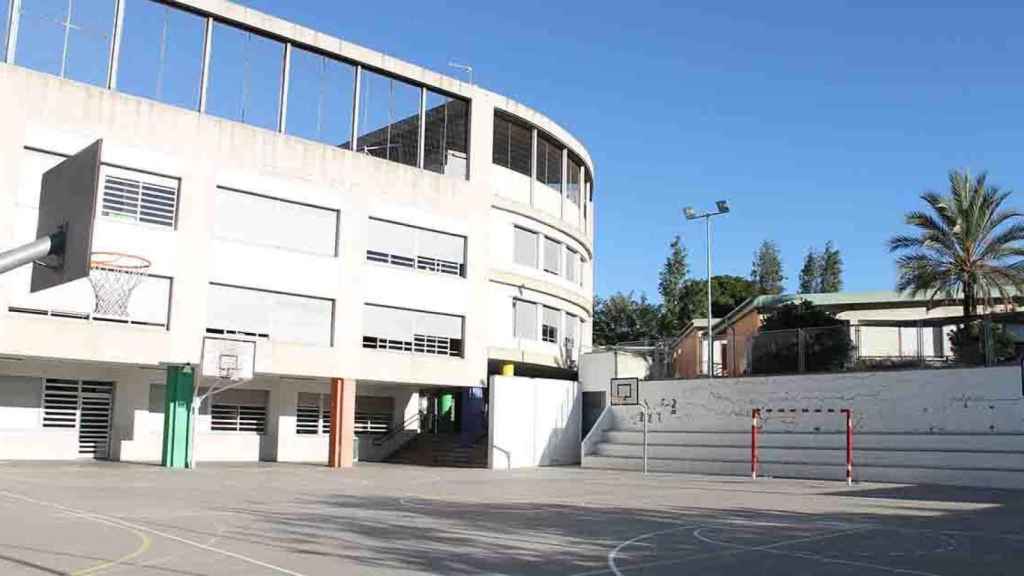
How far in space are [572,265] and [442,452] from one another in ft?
40.4

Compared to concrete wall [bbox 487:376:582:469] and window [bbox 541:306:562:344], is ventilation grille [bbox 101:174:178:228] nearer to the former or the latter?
concrete wall [bbox 487:376:582:469]

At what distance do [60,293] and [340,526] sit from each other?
18101 millimetres

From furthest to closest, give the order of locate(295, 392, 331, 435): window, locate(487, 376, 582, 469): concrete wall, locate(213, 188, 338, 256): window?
locate(295, 392, 331, 435): window, locate(487, 376, 582, 469): concrete wall, locate(213, 188, 338, 256): window

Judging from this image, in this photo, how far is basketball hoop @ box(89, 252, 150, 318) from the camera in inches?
1089

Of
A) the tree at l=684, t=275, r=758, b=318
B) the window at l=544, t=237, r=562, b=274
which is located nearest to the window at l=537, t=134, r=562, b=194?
the window at l=544, t=237, r=562, b=274

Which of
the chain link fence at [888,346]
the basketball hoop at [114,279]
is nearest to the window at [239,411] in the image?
the basketball hoop at [114,279]

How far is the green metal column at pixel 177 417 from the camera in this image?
30688 millimetres

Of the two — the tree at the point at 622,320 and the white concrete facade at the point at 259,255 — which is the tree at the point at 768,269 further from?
the white concrete facade at the point at 259,255

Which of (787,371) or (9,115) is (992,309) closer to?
(787,371)

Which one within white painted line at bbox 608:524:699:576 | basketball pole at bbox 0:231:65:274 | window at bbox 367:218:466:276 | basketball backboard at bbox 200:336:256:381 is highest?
window at bbox 367:218:466:276

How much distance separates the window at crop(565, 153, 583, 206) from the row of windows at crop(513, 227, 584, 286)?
9.96 feet

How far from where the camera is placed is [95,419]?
33.0 metres

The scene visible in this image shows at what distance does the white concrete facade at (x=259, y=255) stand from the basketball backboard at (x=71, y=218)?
76.6 feet

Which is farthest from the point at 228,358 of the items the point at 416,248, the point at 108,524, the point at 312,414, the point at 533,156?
the point at 533,156
